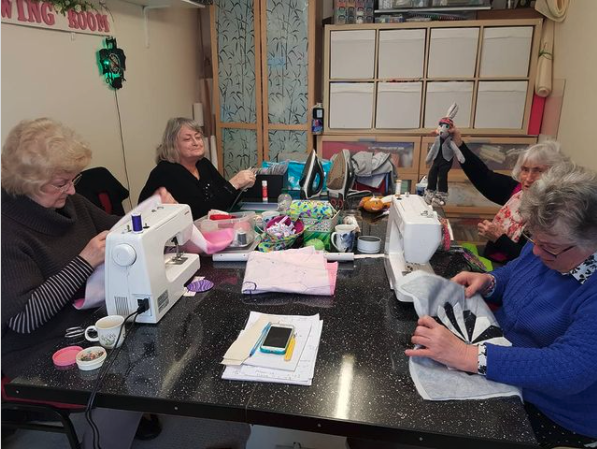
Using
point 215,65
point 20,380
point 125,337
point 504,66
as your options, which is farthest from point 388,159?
point 20,380

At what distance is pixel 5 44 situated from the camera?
205 cm

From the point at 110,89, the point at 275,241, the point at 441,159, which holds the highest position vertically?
the point at 110,89

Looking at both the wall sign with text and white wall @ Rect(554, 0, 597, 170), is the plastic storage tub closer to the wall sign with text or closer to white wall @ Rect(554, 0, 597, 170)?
the wall sign with text

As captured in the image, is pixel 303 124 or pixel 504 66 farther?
pixel 303 124

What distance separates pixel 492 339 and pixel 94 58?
8.60ft

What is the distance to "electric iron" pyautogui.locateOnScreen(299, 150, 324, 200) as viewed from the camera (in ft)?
7.53

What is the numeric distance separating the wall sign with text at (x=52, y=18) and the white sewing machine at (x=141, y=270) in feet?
4.71

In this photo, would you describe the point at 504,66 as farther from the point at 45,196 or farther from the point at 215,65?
the point at 45,196

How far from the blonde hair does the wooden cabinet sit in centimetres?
258

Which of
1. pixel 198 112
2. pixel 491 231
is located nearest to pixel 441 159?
pixel 491 231

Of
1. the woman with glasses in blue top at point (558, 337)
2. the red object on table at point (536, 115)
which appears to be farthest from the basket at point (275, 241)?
the red object on table at point (536, 115)

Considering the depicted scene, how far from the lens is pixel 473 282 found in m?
1.42

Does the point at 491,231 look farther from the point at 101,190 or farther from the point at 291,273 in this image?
the point at 101,190

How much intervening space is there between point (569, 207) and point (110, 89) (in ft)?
8.83
